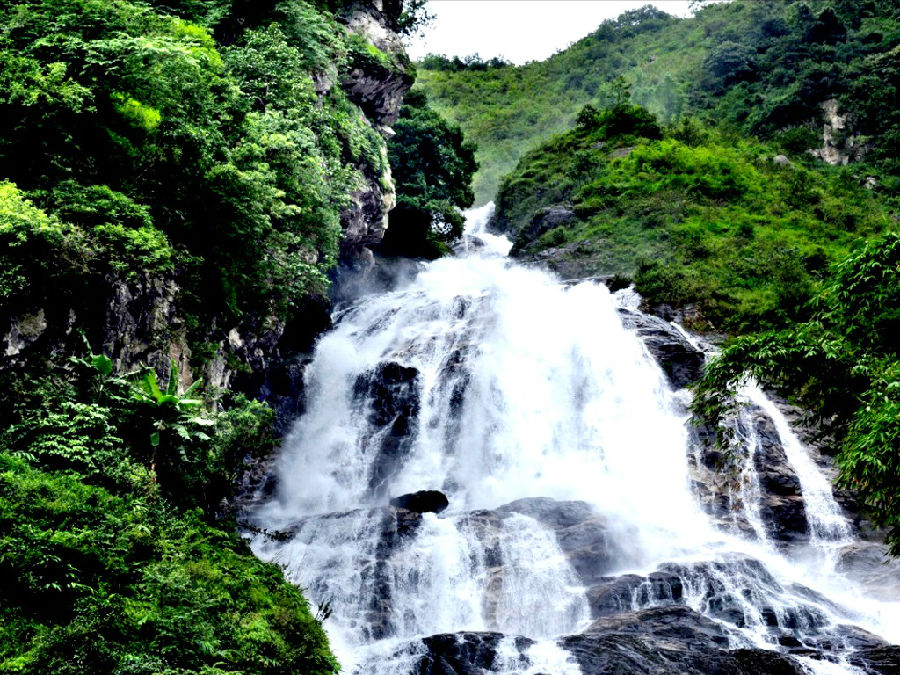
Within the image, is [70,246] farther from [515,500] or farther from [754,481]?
[754,481]

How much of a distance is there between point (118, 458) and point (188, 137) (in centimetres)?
655

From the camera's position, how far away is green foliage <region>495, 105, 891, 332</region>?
26.5 metres

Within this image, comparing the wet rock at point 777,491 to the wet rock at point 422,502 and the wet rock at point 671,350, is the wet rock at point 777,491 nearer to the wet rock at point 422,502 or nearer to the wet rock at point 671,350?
the wet rock at point 671,350

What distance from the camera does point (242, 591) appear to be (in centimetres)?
896

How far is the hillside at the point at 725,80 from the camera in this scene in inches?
1641

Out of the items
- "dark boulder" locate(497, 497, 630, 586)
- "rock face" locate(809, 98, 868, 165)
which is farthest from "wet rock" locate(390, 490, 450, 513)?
"rock face" locate(809, 98, 868, 165)

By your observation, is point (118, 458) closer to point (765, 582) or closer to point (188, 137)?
point (188, 137)

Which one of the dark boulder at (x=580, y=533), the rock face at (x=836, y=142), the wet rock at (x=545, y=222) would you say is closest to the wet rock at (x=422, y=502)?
the dark boulder at (x=580, y=533)

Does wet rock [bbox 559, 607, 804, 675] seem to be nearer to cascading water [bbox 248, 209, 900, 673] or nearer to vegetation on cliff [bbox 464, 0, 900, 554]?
cascading water [bbox 248, 209, 900, 673]

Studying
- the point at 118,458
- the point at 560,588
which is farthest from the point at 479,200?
the point at 118,458

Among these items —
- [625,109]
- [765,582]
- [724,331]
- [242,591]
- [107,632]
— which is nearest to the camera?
[107,632]

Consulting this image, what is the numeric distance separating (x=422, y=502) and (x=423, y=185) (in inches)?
778

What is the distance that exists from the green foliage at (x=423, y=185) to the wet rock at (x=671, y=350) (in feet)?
44.1

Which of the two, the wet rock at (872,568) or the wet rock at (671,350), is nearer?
the wet rock at (872,568)
